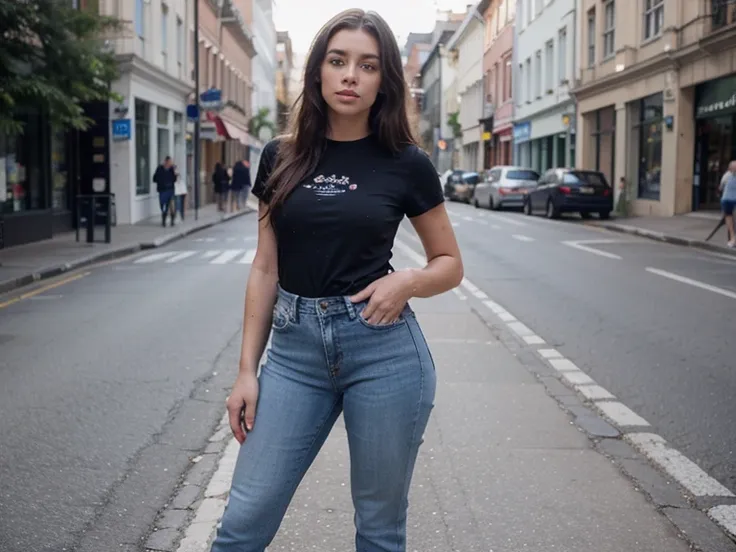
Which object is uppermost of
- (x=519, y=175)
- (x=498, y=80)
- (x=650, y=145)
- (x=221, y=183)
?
(x=498, y=80)

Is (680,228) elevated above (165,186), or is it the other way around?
(165,186)

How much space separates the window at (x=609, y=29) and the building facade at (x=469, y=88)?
27112mm

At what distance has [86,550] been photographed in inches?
161

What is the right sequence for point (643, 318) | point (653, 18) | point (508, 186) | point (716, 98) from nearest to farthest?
point (643, 318), point (716, 98), point (653, 18), point (508, 186)

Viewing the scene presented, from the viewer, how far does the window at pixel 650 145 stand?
31247 mm

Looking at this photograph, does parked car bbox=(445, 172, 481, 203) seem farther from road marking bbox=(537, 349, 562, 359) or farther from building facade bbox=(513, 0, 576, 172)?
road marking bbox=(537, 349, 562, 359)

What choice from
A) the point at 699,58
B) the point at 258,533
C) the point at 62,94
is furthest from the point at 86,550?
the point at 699,58

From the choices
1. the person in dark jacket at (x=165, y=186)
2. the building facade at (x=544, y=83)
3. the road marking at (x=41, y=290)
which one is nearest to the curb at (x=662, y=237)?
the road marking at (x=41, y=290)

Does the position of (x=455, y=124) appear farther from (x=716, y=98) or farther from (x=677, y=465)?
(x=677, y=465)

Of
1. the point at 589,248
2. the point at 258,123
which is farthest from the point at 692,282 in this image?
the point at 258,123

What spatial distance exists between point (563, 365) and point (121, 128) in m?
21.4

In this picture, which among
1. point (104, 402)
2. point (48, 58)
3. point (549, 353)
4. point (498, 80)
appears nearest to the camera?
point (104, 402)

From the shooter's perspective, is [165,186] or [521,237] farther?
[165,186]

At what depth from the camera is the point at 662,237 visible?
75.4 ft
